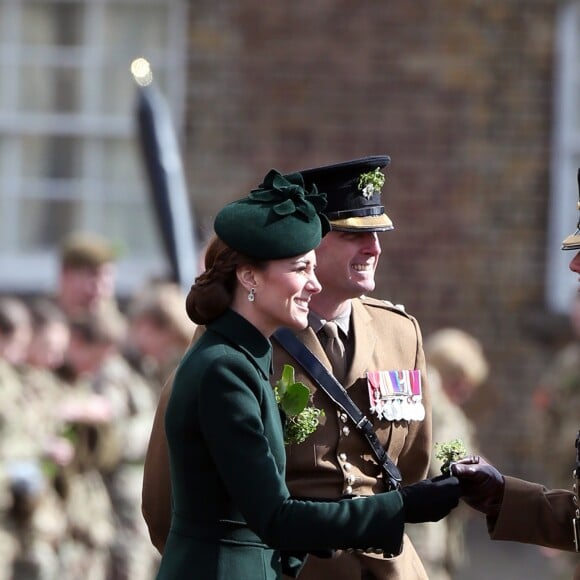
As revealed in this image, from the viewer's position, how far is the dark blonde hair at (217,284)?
4348mm

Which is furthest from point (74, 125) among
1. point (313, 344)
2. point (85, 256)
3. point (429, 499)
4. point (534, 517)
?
point (429, 499)

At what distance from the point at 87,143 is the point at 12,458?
5063mm

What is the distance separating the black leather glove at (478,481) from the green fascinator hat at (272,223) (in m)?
0.74

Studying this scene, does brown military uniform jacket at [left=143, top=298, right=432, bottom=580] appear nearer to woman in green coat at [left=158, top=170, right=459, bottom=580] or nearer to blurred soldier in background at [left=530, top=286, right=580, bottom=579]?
woman in green coat at [left=158, top=170, right=459, bottom=580]

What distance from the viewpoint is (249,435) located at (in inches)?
162

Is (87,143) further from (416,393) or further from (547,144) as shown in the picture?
(416,393)

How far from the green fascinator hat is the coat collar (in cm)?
18

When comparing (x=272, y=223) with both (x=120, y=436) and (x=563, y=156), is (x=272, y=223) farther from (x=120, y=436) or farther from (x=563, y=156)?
(x=563, y=156)

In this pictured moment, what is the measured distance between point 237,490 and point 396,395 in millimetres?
1033

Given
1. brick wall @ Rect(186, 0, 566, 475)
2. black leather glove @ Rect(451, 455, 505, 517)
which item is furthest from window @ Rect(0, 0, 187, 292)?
black leather glove @ Rect(451, 455, 505, 517)

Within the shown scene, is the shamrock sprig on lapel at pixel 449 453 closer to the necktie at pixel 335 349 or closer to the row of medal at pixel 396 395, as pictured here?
the row of medal at pixel 396 395

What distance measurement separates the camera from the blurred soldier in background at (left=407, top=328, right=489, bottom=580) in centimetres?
838

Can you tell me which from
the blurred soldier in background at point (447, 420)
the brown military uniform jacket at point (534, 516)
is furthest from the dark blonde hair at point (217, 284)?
the blurred soldier in background at point (447, 420)

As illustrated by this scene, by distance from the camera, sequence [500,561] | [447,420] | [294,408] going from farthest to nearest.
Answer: [500,561] < [447,420] < [294,408]
